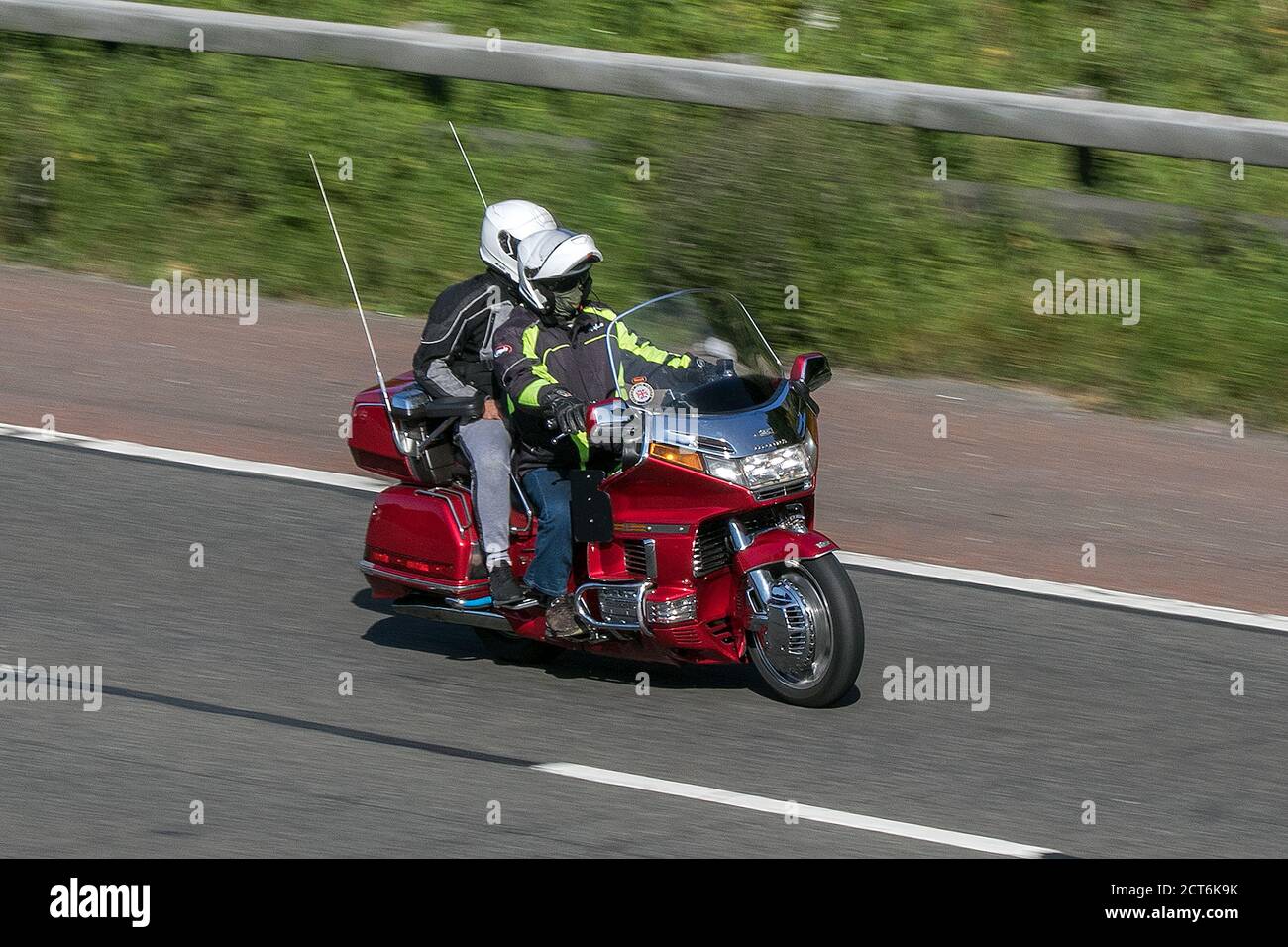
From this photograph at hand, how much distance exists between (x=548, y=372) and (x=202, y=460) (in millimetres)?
3858

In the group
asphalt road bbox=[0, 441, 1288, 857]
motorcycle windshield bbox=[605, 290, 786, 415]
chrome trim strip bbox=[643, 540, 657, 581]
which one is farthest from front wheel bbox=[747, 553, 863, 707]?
motorcycle windshield bbox=[605, 290, 786, 415]

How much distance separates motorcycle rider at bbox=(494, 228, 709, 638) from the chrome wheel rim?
0.78 metres

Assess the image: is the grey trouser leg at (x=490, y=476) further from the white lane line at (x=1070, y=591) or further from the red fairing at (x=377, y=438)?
the white lane line at (x=1070, y=591)

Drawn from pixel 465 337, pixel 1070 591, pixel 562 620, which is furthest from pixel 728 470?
pixel 1070 591

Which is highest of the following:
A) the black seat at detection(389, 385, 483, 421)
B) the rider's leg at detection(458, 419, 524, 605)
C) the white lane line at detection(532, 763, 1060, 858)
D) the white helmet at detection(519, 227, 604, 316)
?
the white helmet at detection(519, 227, 604, 316)

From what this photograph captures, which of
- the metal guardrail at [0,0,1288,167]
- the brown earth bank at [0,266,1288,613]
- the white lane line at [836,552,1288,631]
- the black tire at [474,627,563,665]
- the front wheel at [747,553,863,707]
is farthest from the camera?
the metal guardrail at [0,0,1288,167]

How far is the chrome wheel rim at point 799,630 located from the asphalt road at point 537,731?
0.64 ft

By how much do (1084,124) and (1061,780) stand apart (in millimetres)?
6470

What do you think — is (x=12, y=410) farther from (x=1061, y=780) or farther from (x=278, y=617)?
(x=1061, y=780)

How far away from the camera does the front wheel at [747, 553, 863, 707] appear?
23.9ft

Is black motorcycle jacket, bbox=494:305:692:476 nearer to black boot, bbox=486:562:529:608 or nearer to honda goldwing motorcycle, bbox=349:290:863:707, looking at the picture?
honda goldwing motorcycle, bbox=349:290:863:707

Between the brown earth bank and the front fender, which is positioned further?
the brown earth bank

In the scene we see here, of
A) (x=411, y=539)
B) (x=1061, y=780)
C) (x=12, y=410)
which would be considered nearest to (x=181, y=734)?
(x=411, y=539)

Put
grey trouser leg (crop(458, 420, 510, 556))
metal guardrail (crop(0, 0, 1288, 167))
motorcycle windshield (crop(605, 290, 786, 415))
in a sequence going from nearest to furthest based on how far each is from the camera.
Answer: motorcycle windshield (crop(605, 290, 786, 415)), grey trouser leg (crop(458, 420, 510, 556)), metal guardrail (crop(0, 0, 1288, 167))
